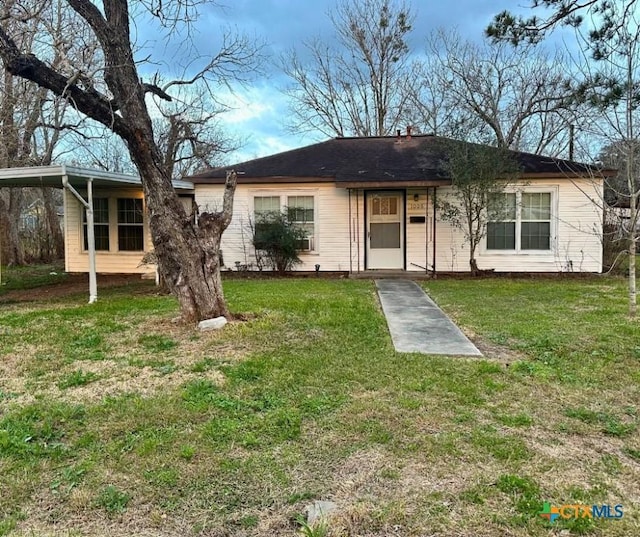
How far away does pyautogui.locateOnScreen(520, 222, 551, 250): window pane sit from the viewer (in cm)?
1234

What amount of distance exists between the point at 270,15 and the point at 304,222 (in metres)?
5.13

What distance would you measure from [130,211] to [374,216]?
6655 millimetres

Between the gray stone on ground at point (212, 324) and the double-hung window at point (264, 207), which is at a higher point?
the double-hung window at point (264, 207)

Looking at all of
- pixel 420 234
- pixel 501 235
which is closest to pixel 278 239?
pixel 420 234

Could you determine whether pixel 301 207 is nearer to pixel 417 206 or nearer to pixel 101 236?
pixel 417 206

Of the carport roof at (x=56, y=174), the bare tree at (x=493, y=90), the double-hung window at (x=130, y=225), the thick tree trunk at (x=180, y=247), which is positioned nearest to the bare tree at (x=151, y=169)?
the thick tree trunk at (x=180, y=247)

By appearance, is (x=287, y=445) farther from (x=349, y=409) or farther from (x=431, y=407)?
(x=431, y=407)

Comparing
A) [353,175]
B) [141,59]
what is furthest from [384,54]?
[141,59]

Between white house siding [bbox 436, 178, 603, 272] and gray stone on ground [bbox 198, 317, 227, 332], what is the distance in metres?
7.84

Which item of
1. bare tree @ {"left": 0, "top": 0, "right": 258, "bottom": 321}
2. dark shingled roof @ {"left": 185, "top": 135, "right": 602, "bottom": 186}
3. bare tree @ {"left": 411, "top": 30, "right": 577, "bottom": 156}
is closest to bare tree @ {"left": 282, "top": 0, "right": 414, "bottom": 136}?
bare tree @ {"left": 411, "top": 30, "right": 577, "bottom": 156}

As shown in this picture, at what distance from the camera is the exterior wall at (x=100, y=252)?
1311 centimetres

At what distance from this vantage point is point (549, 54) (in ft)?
63.1

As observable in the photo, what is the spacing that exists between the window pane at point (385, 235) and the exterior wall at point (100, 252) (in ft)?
19.7

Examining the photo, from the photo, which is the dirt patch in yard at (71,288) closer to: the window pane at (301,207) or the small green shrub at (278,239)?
the small green shrub at (278,239)
